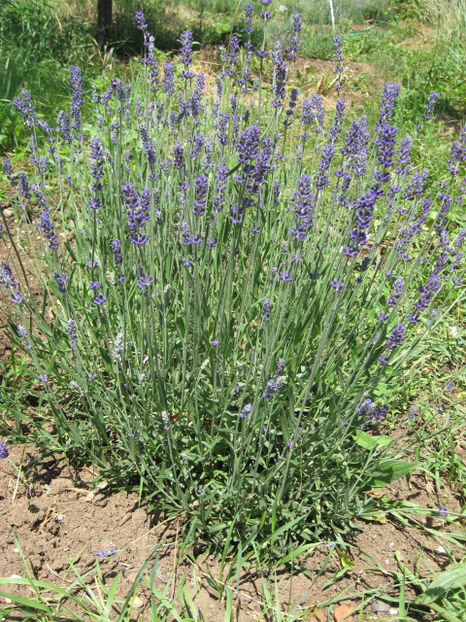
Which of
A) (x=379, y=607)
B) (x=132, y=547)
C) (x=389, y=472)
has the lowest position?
(x=379, y=607)

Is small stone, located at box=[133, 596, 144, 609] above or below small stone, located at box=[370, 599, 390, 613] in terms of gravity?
above

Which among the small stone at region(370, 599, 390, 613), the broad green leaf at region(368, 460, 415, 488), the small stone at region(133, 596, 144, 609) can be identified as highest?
the broad green leaf at region(368, 460, 415, 488)

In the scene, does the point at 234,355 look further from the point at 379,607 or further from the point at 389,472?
the point at 379,607

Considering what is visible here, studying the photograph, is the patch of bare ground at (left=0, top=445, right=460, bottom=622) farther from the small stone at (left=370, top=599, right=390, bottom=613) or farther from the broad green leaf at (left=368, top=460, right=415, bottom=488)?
the broad green leaf at (left=368, top=460, right=415, bottom=488)

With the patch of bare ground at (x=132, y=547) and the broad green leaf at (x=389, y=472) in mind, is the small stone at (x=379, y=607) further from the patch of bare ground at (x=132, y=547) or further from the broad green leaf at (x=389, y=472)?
the broad green leaf at (x=389, y=472)

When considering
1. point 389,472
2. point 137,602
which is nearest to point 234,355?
point 389,472

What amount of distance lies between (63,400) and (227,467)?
0.87m

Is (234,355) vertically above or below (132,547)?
above

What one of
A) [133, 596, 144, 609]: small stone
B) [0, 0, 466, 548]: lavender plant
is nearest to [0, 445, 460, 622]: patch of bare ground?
[133, 596, 144, 609]: small stone

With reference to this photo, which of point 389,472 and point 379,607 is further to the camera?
point 389,472

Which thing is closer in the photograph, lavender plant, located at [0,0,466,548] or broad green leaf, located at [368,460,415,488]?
lavender plant, located at [0,0,466,548]

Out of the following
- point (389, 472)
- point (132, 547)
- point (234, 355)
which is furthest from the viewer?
point (234, 355)

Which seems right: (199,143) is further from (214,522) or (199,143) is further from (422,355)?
(422,355)

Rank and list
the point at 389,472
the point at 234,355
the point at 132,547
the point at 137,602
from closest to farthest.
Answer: the point at 137,602 → the point at 132,547 → the point at 389,472 → the point at 234,355
